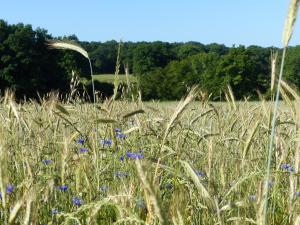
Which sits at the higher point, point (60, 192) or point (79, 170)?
point (79, 170)

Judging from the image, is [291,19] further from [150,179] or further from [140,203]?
[140,203]

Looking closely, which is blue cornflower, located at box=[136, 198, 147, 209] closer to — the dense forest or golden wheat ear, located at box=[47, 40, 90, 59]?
golden wheat ear, located at box=[47, 40, 90, 59]

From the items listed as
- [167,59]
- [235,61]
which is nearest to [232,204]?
[235,61]

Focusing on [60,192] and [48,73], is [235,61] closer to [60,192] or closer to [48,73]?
[48,73]

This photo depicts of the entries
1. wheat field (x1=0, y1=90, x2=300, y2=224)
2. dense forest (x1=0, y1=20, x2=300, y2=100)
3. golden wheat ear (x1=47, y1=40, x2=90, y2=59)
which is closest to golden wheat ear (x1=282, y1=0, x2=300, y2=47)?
wheat field (x1=0, y1=90, x2=300, y2=224)

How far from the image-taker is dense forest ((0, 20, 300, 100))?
48.4 meters

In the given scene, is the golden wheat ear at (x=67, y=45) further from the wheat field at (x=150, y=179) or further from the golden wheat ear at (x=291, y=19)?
the golden wheat ear at (x=291, y=19)

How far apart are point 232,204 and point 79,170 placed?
2.30 ft

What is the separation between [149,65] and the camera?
263ft

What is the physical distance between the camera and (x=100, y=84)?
5372 cm

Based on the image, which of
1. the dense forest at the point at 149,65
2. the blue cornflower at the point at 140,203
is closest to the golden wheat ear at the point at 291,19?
the blue cornflower at the point at 140,203

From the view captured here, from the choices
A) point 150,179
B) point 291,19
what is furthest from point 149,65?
point 150,179

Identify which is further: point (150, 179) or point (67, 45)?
point (67, 45)

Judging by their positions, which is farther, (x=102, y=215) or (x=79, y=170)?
(x=102, y=215)
